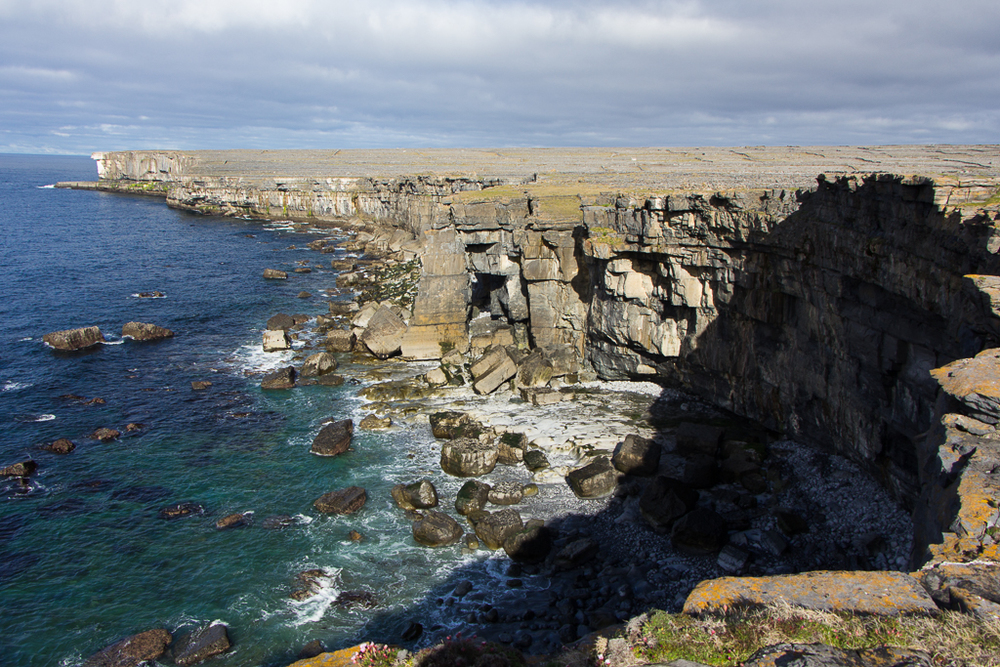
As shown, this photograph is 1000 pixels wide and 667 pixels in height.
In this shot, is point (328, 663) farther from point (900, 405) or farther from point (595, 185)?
point (595, 185)

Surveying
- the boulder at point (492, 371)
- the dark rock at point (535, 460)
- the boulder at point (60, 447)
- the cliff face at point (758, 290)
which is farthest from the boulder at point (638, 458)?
the boulder at point (60, 447)

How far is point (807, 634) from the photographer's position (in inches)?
282

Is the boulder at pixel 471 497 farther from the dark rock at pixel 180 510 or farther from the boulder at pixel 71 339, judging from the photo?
the boulder at pixel 71 339

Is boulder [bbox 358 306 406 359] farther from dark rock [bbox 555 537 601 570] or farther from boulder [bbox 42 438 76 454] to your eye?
dark rock [bbox 555 537 601 570]

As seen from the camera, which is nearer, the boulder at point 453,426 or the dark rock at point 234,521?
the dark rock at point 234,521

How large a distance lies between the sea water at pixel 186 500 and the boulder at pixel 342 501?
1.22 ft

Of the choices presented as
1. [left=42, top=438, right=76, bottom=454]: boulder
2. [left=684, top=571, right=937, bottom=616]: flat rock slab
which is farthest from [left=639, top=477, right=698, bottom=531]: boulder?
[left=42, top=438, right=76, bottom=454]: boulder

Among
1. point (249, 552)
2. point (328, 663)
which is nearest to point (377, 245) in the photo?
point (249, 552)

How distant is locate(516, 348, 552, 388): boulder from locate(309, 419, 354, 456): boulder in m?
9.77

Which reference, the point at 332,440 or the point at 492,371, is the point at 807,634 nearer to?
the point at 332,440

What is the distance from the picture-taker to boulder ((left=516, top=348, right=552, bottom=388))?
32438mm

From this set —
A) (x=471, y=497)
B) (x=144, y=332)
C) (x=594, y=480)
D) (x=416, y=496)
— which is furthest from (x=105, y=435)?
(x=594, y=480)

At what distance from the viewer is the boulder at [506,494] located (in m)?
22.7

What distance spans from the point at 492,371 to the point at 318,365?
1081 centimetres
